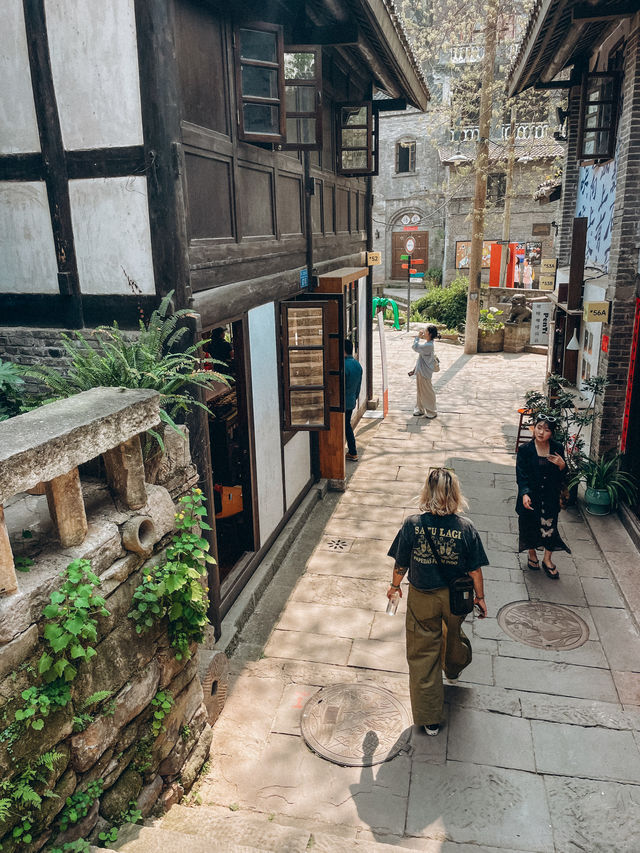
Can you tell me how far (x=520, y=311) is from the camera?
2206 cm

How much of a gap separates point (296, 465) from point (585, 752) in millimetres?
5096

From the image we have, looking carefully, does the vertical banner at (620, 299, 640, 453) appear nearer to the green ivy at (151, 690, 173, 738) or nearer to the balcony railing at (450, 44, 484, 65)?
the green ivy at (151, 690, 173, 738)

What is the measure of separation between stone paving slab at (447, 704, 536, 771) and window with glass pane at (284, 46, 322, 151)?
19.3 ft

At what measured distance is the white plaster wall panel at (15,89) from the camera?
5.03 metres

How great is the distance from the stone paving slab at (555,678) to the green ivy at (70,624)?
3832 mm

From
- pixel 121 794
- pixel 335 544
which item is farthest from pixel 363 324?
pixel 121 794

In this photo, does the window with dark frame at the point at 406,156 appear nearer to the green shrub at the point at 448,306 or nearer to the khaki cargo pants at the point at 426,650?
the green shrub at the point at 448,306

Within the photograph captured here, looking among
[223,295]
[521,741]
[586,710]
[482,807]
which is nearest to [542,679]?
[586,710]

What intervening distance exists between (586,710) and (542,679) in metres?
0.46

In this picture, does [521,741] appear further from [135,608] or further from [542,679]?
[135,608]

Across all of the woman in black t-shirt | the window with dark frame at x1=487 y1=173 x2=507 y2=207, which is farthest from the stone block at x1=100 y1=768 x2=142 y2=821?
the window with dark frame at x1=487 y1=173 x2=507 y2=207

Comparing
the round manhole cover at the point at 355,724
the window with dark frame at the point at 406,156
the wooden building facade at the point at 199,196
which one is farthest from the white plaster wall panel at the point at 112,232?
the window with dark frame at the point at 406,156

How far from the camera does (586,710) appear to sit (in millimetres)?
5316

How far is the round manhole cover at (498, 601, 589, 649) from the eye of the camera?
20.5ft
